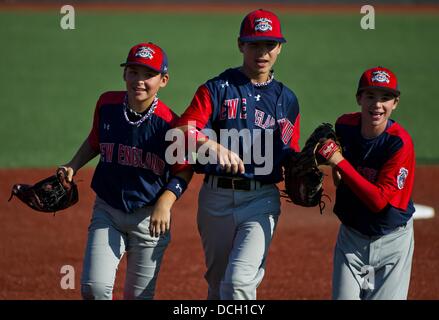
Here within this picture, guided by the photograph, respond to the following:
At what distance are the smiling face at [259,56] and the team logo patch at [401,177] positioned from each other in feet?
3.28

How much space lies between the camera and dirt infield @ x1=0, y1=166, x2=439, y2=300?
689 cm

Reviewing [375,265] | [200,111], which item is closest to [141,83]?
[200,111]

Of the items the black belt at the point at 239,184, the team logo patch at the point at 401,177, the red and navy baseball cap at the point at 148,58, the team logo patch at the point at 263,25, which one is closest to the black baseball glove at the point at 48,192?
the red and navy baseball cap at the point at 148,58

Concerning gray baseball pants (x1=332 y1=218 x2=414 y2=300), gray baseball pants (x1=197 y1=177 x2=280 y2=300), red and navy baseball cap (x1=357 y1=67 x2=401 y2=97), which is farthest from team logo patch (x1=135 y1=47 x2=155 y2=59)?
gray baseball pants (x1=332 y1=218 x2=414 y2=300)

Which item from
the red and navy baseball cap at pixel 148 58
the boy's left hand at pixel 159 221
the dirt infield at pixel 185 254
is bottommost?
the dirt infield at pixel 185 254

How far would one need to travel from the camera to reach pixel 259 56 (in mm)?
4961

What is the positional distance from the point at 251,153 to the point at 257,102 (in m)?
0.31

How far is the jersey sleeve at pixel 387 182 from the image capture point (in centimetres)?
458

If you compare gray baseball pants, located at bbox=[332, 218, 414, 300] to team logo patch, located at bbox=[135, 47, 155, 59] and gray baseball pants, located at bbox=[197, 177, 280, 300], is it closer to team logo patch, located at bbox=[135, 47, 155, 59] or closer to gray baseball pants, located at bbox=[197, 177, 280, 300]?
gray baseball pants, located at bbox=[197, 177, 280, 300]

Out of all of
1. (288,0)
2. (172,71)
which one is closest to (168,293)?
(172,71)

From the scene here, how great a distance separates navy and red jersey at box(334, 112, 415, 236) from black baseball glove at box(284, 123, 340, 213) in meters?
0.15

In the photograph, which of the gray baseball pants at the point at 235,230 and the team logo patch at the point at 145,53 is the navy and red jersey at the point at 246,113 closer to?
the gray baseball pants at the point at 235,230

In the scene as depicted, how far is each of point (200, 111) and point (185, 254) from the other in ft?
10.8
